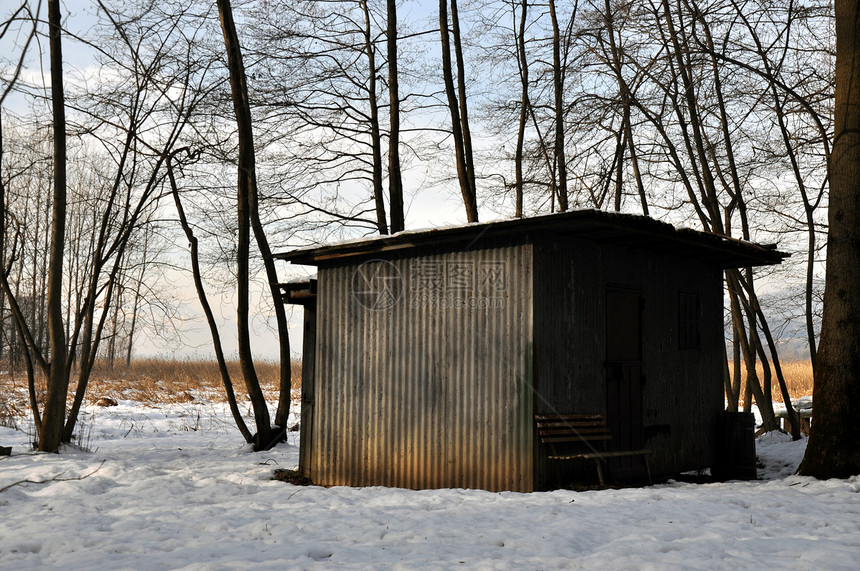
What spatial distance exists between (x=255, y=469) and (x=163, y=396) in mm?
15097

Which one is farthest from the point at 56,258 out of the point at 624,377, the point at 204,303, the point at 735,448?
the point at 735,448

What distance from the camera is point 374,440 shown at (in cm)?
945

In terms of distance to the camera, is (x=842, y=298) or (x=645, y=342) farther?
(x=645, y=342)

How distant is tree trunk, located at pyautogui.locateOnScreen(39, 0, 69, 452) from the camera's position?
11727 millimetres

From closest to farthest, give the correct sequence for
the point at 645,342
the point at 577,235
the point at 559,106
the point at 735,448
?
the point at 577,235 → the point at 645,342 → the point at 735,448 → the point at 559,106

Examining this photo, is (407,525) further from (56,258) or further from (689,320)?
(56,258)

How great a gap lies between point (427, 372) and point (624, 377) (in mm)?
2595

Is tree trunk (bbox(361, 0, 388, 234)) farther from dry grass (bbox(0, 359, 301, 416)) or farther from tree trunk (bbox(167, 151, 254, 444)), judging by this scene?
dry grass (bbox(0, 359, 301, 416))

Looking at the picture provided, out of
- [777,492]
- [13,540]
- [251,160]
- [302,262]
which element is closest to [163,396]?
[251,160]

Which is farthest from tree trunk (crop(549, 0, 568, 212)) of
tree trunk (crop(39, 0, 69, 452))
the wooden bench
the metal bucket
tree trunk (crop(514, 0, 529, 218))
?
tree trunk (crop(39, 0, 69, 452))

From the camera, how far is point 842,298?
8523mm

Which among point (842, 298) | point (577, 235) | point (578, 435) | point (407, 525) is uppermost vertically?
point (577, 235)

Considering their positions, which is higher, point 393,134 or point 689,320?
point 393,134

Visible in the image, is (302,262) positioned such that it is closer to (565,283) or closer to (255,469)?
(255,469)
